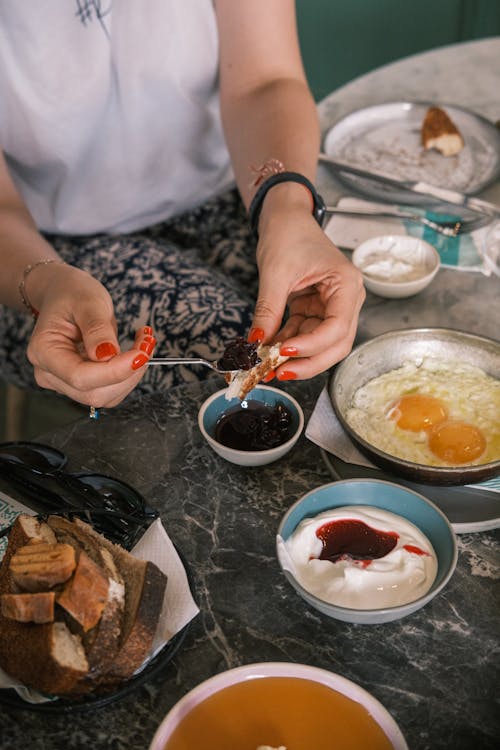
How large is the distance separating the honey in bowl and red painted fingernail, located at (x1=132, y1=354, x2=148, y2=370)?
0.65m

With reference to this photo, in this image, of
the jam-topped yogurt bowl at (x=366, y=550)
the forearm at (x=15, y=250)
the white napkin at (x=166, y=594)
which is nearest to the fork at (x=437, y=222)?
the forearm at (x=15, y=250)

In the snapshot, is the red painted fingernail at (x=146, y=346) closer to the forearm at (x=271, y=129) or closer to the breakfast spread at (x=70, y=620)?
the breakfast spread at (x=70, y=620)

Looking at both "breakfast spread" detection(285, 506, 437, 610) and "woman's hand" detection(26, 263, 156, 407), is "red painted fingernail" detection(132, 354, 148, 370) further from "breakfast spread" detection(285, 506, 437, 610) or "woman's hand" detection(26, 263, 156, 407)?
"breakfast spread" detection(285, 506, 437, 610)

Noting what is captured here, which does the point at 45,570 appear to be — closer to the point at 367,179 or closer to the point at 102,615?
the point at 102,615

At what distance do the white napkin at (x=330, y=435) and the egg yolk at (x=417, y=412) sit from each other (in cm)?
14

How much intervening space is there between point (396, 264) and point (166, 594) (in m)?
1.23

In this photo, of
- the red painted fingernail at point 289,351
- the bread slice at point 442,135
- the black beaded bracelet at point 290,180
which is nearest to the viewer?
the red painted fingernail at point 289,351

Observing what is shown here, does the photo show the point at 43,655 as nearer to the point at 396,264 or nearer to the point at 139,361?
the point at 139,361

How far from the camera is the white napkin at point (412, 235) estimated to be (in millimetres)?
2299

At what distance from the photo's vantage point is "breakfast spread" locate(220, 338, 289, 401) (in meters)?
1.64

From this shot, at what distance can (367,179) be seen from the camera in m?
2.58

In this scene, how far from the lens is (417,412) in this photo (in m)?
1.75

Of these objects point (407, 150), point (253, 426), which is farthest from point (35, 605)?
point (407, 150)

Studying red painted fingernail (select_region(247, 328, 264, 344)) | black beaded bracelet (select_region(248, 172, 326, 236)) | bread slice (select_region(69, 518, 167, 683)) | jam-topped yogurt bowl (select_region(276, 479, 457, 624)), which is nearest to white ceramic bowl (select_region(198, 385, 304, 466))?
red painted fingernail (select_region(247, 328, 264, 344))
